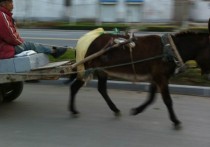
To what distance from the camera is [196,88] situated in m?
8.37

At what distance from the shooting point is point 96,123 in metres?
6.64

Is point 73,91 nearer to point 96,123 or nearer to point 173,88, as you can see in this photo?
point 96,123

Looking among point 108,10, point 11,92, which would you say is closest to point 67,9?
point 108,10

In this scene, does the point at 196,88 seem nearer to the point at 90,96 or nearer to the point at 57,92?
the point at 90,96

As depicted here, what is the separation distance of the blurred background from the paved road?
18.0 meters

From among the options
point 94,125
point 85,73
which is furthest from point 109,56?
point 94,125

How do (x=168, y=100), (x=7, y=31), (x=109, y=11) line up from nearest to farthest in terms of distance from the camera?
(x=168, y=100), (x=7, y=31), (x=109, y=11)

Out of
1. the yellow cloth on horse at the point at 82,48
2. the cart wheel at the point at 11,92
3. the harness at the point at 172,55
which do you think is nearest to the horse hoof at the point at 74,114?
the yellow cloth on horse at the point at 82,48

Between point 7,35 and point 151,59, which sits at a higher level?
point 7,35

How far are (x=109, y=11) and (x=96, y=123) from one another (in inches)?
968

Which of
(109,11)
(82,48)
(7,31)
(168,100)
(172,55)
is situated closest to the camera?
(172,55)

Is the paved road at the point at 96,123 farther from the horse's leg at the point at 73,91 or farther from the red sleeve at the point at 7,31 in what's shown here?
the red sleeve at the point at 7,31

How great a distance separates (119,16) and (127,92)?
73.8 feet

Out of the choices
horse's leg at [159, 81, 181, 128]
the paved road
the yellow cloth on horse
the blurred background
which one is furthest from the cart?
the blurred background
